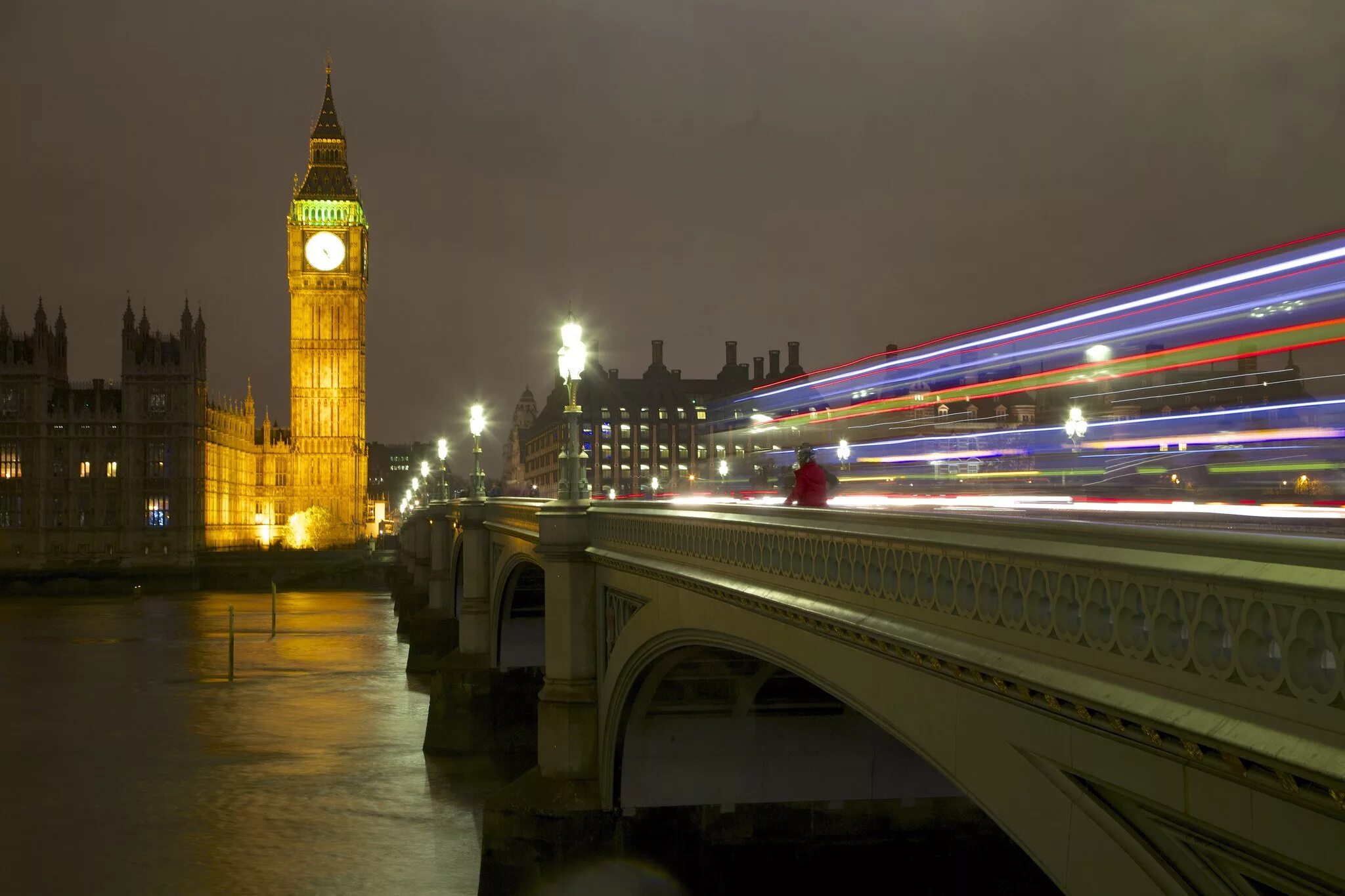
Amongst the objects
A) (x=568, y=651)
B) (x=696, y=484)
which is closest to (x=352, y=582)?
(x=696, y=484)

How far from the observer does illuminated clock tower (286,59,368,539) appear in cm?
13400

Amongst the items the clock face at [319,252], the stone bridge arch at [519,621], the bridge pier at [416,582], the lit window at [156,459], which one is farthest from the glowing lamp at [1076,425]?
the clock face at [319,252]

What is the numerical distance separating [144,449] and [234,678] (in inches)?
2635

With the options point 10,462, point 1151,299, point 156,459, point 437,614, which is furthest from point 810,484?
point 10,462

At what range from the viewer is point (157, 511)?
112 metres

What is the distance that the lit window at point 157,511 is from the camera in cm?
11131

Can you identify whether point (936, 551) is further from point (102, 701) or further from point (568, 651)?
point (102, 701)

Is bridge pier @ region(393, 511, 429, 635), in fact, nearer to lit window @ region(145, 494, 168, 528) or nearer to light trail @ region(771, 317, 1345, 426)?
light trail @ region(771, 317, 1345, 426)

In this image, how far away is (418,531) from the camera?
Result: 72.8m

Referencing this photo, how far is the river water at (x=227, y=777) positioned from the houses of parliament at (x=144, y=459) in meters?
51.0

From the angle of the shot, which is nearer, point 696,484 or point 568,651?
point 568,651

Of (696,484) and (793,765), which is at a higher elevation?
(696,484)

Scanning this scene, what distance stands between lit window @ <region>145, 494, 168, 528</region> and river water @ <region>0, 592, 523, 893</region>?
50.6m

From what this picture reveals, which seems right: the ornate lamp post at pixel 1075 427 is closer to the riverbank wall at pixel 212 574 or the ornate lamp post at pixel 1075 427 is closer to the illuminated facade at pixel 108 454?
the riverbank wall at pixel 212 574
